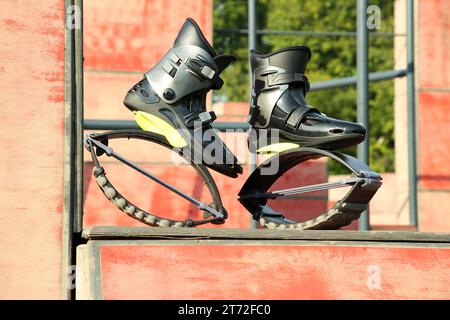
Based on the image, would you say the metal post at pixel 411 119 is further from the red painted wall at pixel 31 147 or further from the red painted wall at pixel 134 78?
the red painted wall at pixel 31 147

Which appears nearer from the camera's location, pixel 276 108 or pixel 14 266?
pixel 14 266

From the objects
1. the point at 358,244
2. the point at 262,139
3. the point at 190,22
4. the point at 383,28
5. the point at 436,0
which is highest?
the point at 383,28

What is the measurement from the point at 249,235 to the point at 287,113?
0.95m

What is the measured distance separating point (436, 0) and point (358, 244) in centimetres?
781

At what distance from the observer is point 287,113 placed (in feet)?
15.6

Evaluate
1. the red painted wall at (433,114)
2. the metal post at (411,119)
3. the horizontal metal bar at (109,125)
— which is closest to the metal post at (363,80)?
the horizontal metal bar at (109,125)

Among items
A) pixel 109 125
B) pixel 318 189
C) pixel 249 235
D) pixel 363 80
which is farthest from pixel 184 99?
pixel 363 80

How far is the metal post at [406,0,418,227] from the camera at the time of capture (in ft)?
33.9

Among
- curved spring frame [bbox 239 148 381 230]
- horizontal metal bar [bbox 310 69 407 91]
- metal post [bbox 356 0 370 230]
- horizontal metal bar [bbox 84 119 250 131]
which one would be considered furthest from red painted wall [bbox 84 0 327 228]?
curved spring frame [bbox 239 148 381 230]

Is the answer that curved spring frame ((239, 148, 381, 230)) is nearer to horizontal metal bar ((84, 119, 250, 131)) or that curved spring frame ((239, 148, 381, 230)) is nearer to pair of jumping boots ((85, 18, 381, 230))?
pair of jumping boots ((85, 18, 381, 230))

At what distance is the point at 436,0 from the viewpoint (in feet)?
37.2

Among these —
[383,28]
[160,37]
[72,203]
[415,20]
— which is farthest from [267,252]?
[383,28]

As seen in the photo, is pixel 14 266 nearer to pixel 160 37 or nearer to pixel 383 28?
pixel 160 37
